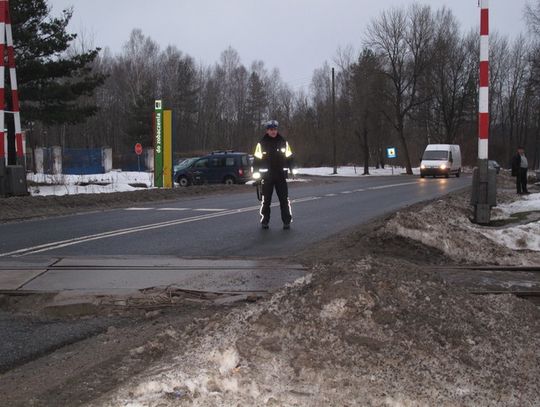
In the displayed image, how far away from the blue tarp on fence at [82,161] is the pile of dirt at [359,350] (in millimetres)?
37218

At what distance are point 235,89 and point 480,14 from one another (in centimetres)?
7505

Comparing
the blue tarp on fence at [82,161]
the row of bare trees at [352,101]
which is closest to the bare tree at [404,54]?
the row of bare trees at [352,101]

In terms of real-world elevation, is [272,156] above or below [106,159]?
below

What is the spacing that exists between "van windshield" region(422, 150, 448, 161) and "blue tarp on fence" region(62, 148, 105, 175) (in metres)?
23.1

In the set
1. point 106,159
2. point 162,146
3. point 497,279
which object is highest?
point 162,146

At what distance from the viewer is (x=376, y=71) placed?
177ft

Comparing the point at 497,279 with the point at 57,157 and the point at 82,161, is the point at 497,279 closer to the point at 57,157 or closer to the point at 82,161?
the point at 57,157

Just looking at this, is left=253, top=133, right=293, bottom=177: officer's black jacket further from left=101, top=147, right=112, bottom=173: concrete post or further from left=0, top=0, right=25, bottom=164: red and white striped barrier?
left=101, top=147, right=112, bottom=173: concrete post

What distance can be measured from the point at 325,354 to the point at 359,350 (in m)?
0.20

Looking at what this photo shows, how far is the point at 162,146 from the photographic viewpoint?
23.1 metres

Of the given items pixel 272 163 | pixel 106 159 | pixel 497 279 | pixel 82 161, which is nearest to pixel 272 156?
pixel 272 163

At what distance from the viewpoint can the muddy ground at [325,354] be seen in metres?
2.99

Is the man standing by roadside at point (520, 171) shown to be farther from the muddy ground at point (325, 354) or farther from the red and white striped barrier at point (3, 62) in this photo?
the muddy ground at point (325, 354)

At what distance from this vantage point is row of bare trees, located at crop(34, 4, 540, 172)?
55000mm
